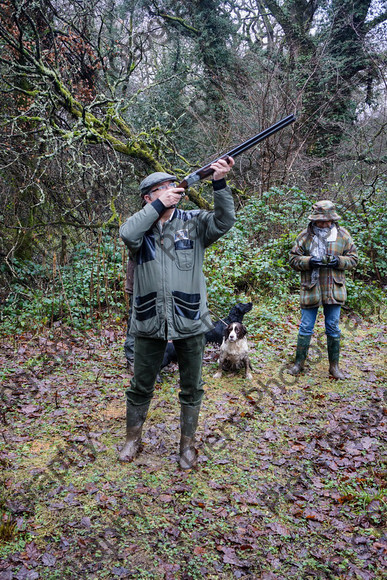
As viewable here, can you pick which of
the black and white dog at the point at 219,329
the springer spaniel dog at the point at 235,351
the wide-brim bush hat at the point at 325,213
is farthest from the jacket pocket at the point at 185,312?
the wide-brim bush hat at the point at 325,213

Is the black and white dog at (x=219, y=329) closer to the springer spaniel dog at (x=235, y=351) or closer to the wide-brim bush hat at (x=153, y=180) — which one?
the springer spaniel dog at (x=235, y=351)

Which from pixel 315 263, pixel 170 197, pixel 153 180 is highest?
pixel 153 180

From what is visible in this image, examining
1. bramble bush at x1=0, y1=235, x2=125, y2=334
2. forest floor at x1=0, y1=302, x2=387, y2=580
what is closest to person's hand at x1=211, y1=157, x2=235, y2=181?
forest floor at x1=0, y1=302, x2=387, y2=580

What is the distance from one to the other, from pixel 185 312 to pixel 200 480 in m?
1.59

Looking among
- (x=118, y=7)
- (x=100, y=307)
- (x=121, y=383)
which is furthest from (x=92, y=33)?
(x=121, y=383)

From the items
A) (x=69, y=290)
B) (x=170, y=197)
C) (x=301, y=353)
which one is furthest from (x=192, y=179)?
(x=69, y=290)

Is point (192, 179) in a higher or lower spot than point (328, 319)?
higher

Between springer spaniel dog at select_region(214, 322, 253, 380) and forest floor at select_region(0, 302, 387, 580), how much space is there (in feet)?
0.70

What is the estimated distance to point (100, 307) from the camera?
8312 millimetres

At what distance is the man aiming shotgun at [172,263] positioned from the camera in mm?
3283

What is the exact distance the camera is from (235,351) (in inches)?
239

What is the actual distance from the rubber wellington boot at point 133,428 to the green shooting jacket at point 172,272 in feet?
2.64

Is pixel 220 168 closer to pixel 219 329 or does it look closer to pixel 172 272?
pixel 172 272

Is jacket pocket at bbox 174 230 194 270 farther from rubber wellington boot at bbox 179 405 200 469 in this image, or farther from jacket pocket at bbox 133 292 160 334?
rubber wellington boot at bbox 179 405 200 469
